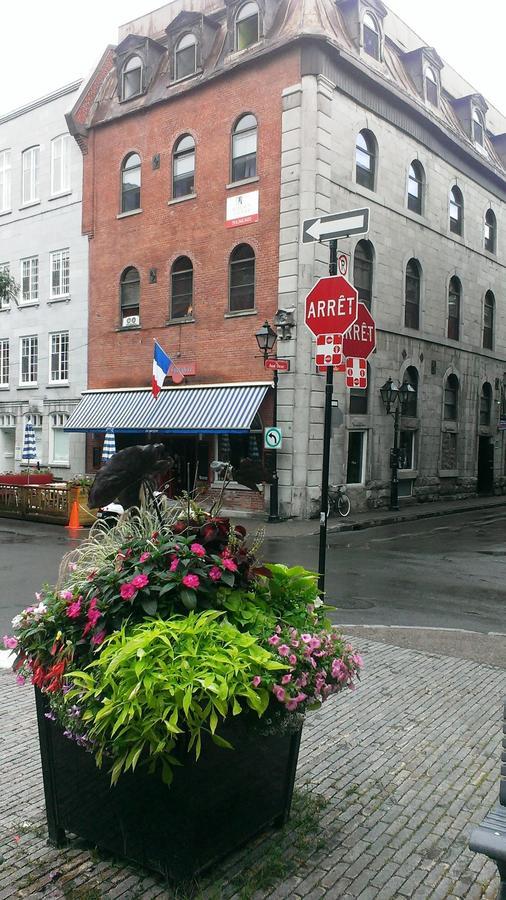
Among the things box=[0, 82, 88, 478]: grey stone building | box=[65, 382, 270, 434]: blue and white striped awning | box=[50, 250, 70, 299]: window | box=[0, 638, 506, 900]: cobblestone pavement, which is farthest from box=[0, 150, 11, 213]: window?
box=[0, 638, 506, 900]: cobblestone pavement

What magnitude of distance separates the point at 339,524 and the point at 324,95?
444 inches

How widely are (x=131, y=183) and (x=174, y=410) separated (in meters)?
8.18

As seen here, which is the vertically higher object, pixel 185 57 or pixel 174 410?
pixel 185 57

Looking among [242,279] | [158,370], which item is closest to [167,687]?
[158,370]

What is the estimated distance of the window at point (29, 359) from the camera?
28.2 meters

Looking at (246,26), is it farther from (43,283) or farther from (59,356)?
(59,356)

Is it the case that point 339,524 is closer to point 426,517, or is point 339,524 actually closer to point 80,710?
point 426,517

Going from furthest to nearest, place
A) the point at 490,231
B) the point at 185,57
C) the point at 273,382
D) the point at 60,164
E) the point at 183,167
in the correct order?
1. the point at 490,231
2. the point at 60,164
3. the point at 183,167
4. the point at 185,57
5. the point at 273,382

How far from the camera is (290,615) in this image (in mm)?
3402

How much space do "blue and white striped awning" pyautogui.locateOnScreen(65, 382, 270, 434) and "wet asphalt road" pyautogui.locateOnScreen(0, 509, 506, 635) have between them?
14.5 ft

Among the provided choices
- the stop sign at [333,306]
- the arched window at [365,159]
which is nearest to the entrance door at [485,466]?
the arched window at [365,159]

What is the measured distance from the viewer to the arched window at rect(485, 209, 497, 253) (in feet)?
95.9

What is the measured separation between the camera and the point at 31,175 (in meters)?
28.7

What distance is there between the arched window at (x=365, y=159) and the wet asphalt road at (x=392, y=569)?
33.6 ft
